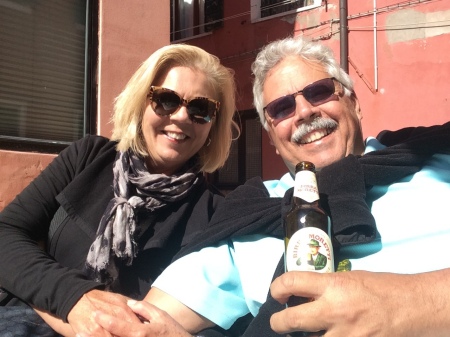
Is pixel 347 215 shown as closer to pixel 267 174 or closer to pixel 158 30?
pixel 158 30

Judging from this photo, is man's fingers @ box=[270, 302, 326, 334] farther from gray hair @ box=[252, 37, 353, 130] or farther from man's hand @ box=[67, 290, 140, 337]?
gray hair @ box=[252, 37, 353, 130]

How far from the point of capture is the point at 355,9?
28.1 feet

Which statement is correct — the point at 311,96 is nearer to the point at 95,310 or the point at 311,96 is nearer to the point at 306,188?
the point at 306,188

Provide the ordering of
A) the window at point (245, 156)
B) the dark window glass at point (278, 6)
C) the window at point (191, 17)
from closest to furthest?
the dark window glass at point (278, 6) → the window at point (245, 156) → the window at point (191, 17)

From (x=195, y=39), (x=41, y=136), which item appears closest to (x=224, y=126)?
(x=41, y=136)

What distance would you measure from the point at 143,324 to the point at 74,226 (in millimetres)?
732

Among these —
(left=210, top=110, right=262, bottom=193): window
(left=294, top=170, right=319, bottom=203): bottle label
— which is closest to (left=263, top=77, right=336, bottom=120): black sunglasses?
(left=294, top=170, right=319, bottom=203): bottle label

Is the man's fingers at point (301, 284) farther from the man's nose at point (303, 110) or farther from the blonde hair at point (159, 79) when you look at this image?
the blonde hair at point (159, 79)

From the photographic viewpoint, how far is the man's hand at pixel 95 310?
1.61 meters

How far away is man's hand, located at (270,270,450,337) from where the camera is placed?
1.24 metres

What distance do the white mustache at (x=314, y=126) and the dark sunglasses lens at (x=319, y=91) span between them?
9cm

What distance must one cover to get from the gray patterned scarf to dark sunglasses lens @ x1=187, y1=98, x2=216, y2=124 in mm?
260

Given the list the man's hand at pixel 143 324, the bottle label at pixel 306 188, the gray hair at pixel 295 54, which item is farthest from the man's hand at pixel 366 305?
the gray hair at pixel 295 54

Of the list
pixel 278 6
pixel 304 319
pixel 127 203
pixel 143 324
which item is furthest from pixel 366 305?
pixel 278 6
